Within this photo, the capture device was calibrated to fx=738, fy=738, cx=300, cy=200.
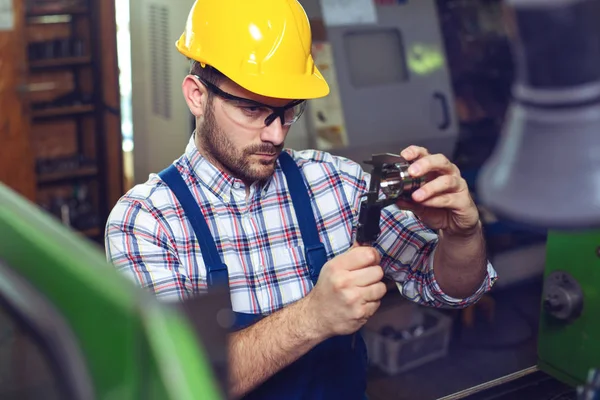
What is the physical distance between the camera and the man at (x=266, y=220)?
139 cm

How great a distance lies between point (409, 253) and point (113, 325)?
1.30 metres

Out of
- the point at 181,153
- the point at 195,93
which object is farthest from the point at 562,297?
the point at 181,153

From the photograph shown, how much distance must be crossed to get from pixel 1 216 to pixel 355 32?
9.07ft

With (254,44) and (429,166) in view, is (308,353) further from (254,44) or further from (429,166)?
(254,44)

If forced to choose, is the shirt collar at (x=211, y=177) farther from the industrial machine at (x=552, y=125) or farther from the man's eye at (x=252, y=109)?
the industrial machine at (x=552, y=125)

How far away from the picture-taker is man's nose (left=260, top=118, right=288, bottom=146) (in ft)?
4.96

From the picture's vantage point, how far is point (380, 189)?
4.16 feet

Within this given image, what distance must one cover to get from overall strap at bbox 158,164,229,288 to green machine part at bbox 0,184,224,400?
93 centimetres

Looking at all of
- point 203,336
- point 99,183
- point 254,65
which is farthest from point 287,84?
point 99,183

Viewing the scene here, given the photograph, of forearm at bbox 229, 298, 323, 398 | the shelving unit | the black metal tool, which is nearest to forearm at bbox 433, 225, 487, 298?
the black metal tool

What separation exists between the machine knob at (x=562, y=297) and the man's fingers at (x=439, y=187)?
63 centimetres

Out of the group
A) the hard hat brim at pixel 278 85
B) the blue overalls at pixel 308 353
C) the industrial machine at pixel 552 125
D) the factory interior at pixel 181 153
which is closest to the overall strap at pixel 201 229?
the blue overalls at pixel 308 353

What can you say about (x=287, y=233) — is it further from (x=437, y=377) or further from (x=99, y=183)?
(x=99, y=183)

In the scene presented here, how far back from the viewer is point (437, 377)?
10.5 ft
